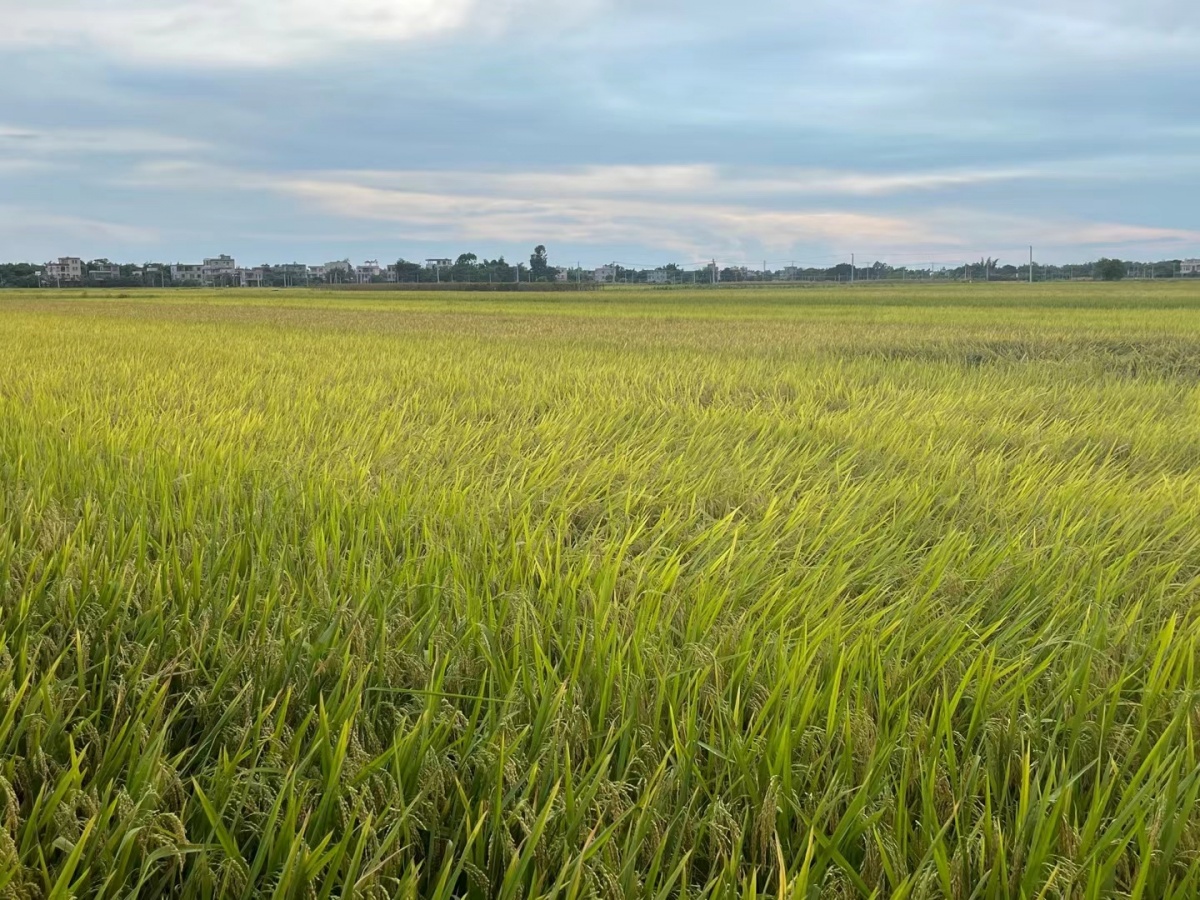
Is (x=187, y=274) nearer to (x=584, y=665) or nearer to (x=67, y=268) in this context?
(x=67, y=268)

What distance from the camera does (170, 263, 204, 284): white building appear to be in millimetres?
87125

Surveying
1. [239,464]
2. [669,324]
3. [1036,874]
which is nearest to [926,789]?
[1036,874]

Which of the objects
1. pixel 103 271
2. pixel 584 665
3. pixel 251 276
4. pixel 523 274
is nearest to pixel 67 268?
pixel 103 271

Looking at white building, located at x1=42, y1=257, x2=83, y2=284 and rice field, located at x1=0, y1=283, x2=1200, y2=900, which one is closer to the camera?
rice field, located at x1=0, y1=283, x2=1200, y2=900

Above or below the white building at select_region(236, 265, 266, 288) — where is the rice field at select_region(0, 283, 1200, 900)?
Answer: below

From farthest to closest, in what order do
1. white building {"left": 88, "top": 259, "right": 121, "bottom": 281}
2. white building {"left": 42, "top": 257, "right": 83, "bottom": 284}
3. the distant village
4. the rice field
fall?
white building {"left": 42, "top": 257, "right": 83, "bottom": 284} < white building {"left": 88, "top": 259, "right": 121, "bottom": 281} < the distant village < the rice field

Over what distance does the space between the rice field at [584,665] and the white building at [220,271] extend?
320ft

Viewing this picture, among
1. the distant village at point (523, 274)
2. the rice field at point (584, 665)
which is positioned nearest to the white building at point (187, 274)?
the distant village at point (523, 274)

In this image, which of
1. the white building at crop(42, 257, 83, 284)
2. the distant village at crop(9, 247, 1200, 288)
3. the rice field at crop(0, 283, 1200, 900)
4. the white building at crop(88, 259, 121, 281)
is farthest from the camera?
the white building at crop(42, 257, 83, 284)

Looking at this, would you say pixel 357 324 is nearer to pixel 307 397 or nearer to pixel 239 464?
pixel 307 397

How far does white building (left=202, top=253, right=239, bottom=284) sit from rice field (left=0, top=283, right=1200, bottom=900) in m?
97.6

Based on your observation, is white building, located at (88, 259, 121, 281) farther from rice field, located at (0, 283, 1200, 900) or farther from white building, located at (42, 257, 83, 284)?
rice field, located at (0, 283, 1200, 900)

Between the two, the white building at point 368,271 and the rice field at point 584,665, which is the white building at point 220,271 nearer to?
the white building at point 368,271

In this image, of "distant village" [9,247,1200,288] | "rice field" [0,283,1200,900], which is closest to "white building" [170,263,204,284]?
"distant village" [9,247,1200,288]
